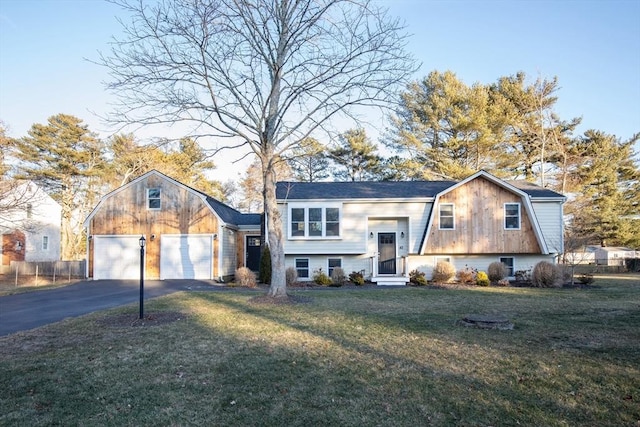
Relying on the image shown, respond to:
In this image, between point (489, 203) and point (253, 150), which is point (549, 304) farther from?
point (253, 150)

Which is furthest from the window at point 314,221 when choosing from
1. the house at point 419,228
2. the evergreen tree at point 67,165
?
the evergreen tree at point 67,165

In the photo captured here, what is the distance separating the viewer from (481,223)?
18891mm

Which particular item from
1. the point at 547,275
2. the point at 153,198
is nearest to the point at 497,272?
the point at 547,275

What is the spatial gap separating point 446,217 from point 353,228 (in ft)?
13.9

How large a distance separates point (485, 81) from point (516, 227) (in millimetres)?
18413

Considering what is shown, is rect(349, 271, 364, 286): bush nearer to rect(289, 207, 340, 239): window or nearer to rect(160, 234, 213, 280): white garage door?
rect(289, 207, 340, 239): window

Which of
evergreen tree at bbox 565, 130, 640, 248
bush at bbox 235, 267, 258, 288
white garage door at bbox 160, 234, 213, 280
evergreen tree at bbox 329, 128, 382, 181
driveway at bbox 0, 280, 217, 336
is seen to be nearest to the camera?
driveway at bbox 0, 280, 217, 336

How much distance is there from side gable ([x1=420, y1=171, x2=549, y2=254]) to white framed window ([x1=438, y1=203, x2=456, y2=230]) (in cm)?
16

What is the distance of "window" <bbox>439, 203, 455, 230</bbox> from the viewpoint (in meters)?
19.0

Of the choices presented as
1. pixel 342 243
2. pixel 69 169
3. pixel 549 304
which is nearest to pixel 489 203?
pixel 342 243

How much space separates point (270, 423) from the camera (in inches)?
154

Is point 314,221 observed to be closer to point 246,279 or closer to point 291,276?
point 291,276

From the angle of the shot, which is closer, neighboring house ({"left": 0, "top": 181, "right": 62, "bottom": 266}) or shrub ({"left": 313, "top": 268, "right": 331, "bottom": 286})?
shrub ({"left": 313, "top": 268, "right": 331, "bottom": 286})

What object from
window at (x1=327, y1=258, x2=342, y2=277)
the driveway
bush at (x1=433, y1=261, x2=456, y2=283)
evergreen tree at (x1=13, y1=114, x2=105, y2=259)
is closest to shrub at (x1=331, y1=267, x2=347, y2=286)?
window at (x1=327, y1=258, x2=342, y2=277)
